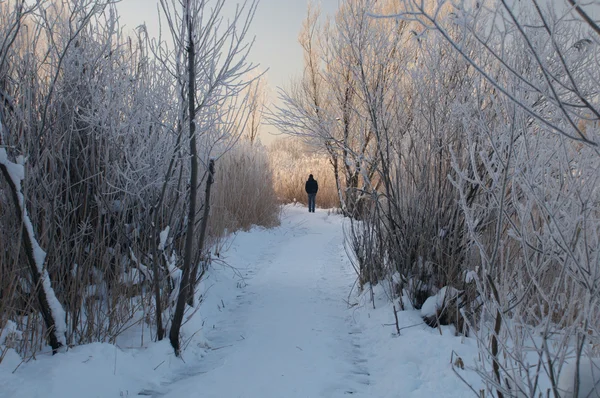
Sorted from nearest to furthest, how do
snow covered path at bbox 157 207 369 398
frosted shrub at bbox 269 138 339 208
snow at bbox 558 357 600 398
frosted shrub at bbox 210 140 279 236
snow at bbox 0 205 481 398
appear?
snow at bbox 558 357 600 398 → snow at bbox 0 205 481 398 → snow covered path at bbox 157 207 369 398 → frosted shrub at bbox 210 140 279 236 → frosted shrub at bbox 269 138 339 208

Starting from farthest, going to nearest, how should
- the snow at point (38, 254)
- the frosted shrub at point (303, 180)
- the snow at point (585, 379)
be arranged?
the frosted shrub at point (303, 180) → the snow at point (38, 254) → the snow at point (585, 379)

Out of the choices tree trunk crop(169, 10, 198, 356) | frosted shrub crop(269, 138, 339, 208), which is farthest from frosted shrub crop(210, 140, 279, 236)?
frosted shrub crop(269, 138, 339, 208)

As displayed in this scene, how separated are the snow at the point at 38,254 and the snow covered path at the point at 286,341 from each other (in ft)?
2.37

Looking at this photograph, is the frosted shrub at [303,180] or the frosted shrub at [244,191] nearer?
the frosted shrub at [244,191]

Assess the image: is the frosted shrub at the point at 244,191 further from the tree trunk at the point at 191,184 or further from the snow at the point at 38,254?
the snow at the point at 38,254

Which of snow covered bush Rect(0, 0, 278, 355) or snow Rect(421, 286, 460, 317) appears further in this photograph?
snow Rect(421, 286, 460, 317)

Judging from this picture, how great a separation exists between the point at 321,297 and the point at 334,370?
6.13ft

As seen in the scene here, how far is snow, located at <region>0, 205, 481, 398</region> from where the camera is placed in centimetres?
238

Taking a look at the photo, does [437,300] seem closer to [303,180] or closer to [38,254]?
[38,254]

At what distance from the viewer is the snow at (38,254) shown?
2125 mm

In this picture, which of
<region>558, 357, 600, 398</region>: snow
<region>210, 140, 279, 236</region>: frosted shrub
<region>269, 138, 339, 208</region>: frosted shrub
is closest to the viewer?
<region>558, 357, 600, 398</region>: snow

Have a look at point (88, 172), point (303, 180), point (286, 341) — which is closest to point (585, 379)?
point (286, 341)

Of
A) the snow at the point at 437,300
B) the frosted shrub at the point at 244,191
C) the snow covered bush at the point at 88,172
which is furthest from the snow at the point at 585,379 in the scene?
the frosted shrub at the point at 244,191

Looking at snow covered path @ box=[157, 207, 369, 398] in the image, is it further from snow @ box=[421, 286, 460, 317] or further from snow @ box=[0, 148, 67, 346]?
snow @ box=[0, 148, 67, 346]
